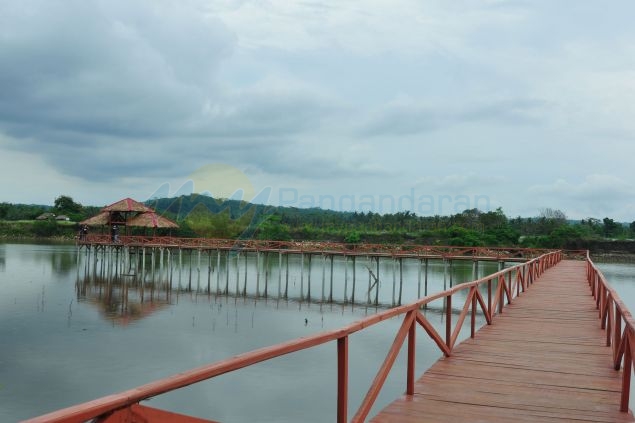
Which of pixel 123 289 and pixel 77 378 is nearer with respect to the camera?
pixel 77 378

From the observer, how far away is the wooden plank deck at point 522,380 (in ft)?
15.3

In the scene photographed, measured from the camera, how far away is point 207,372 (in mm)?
2594

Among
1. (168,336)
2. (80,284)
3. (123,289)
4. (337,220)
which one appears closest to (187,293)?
(123,289)

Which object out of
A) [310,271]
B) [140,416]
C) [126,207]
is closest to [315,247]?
[310,271]

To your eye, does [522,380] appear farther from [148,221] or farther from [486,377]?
[148,221]

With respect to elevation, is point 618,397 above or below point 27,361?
above

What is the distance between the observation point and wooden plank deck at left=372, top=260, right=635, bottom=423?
4656 millimetres

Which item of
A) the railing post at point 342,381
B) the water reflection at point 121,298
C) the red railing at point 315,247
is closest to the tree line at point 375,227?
the red railing at point 315,247

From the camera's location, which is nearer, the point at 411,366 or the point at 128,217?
the point at 411,366

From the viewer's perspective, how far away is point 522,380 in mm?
5785

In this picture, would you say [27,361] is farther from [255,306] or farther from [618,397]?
[618,397]

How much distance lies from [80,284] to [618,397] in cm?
2985

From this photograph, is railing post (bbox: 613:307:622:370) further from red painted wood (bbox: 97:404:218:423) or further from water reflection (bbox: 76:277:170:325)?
water reflection (bbox: 76:277:170:325)

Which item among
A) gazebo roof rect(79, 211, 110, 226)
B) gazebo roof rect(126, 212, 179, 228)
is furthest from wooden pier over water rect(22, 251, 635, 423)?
gazebo roof rect(79, 211, 110, 226)
